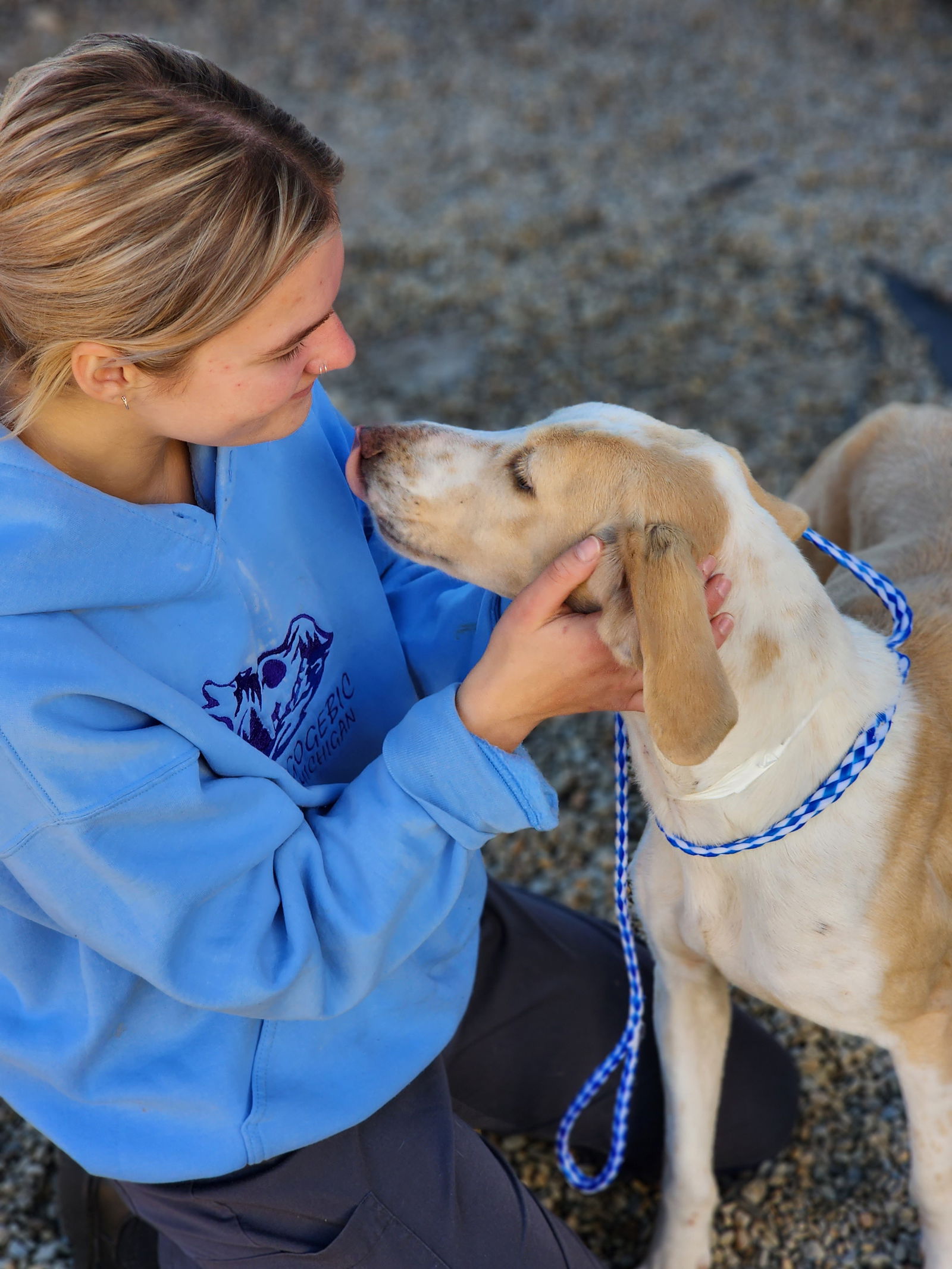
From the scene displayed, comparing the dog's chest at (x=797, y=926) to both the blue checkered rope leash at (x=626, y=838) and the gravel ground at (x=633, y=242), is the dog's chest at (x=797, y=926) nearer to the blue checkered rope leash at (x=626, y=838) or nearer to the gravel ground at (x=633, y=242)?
the blue checkered rope leash at (x=626, y=838)

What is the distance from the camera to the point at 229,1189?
1990 mm

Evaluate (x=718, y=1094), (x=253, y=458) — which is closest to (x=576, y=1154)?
(x=718, y=1094)

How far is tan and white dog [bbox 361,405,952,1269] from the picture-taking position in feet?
6.15

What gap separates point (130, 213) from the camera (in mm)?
1653

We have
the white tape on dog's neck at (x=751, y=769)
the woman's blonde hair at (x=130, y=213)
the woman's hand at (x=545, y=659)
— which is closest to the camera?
the woman's blonde hair at (x=130, y=213)

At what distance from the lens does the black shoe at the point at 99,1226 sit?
2447 millimetres

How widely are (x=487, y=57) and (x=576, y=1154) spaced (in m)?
10.0

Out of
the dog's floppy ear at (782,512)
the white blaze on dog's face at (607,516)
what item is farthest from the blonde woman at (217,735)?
the dog's floppy ear at (782,512)

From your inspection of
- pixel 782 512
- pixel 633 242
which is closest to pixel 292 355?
pixel 782 512

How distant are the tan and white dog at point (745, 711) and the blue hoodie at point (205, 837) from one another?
0.30 metres

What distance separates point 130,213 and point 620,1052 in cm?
193

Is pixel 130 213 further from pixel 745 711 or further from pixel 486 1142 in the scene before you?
pixel 486 1142

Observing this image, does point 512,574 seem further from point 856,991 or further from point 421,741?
point 856,991

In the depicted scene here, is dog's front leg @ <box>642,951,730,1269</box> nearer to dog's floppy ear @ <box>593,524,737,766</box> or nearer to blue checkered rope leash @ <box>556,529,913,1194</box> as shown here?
blue checkered rope leash @ <box>556,529,913,1194</box>
